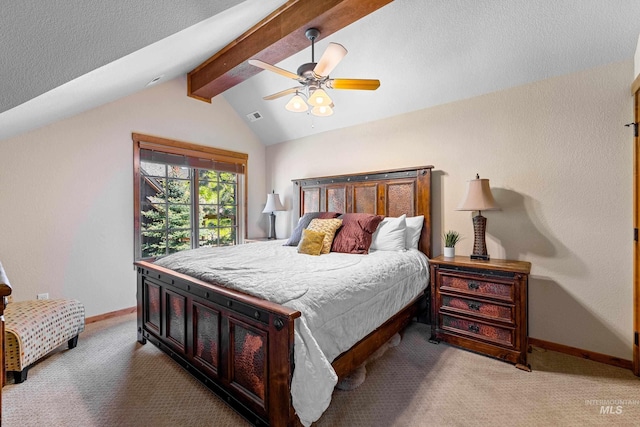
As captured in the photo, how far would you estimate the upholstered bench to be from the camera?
2.01 metres

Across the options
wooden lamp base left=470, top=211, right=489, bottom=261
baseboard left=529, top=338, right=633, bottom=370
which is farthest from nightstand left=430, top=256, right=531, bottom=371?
baseboard left=529, top=338, right=633, bottom=370

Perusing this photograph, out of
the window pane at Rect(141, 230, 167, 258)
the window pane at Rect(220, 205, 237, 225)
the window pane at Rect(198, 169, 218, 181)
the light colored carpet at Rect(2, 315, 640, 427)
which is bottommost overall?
the light colored carpet at Rect(2, 315, 640, 427)

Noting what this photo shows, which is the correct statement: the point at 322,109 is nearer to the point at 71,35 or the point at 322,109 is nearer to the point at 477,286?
the point at 71,35

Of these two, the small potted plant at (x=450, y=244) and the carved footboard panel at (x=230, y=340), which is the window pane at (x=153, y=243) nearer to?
the carved footboard panel at (x=230, y=340)

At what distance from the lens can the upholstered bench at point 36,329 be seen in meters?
2.01

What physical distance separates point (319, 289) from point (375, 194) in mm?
2173

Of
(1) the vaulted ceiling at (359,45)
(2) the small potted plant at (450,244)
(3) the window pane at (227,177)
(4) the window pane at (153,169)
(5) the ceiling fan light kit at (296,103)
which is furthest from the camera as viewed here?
(3) the window pane at (227,177)

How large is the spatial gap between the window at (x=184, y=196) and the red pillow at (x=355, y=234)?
2.26m

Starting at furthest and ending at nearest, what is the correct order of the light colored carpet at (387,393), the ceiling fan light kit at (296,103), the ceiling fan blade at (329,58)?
the ceiling fan light kit at (296,103) < the ceiling fan blade at (329,58) < the light colored carpet at (387,393)

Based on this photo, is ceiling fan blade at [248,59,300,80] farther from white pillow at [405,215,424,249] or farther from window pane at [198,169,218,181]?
window pane at [198,169,218,181]

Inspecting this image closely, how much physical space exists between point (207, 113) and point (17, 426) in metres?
3.79

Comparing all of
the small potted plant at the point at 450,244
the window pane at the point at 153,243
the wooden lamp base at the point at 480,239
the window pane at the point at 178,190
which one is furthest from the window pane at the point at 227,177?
the wooden lamp base at the point at 480,239

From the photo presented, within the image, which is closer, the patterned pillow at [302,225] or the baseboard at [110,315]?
the baseboard at [110,315]

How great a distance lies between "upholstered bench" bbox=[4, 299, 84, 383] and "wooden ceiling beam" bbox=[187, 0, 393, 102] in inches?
112
